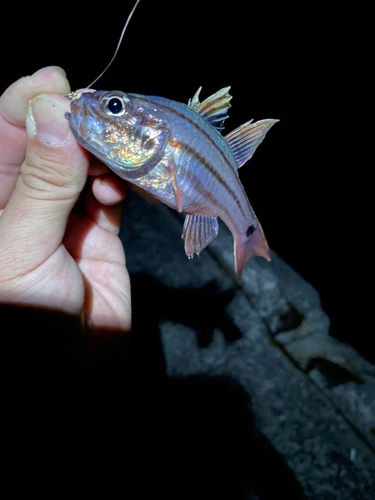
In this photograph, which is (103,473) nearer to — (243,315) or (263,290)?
(243,315)

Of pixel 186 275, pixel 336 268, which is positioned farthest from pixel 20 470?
pixel 336 268

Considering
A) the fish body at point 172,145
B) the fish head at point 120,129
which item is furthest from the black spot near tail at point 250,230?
the fish head at point 120,129

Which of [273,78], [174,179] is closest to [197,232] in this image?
[174,179]

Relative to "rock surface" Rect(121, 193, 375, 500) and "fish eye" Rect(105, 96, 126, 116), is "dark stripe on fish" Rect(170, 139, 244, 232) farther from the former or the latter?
"rock surface" Rect(121, 193, 375, 500)

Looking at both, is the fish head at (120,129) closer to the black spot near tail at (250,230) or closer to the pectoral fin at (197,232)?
the pectoral fin at (197,232)

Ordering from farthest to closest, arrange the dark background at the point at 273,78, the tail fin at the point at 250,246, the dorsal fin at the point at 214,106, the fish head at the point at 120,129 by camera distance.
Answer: the dark background at the point at 273,78 < the tail fin at the point at 250,246 < the dorsal fin at the point at 214,106 < the fish head at the point at 120,129
